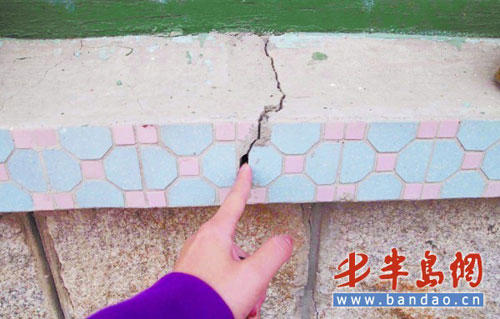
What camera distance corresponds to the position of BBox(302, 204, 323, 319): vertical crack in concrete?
3.46 feet

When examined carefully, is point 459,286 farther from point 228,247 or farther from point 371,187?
point 228,247

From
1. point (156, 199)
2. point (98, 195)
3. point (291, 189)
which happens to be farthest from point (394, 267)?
point (98, 195)

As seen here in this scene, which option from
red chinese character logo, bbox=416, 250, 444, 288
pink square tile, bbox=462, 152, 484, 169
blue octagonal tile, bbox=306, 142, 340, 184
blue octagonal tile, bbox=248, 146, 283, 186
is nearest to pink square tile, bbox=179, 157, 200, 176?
blue octagonal tile, bbox=248, 146, 283, 186

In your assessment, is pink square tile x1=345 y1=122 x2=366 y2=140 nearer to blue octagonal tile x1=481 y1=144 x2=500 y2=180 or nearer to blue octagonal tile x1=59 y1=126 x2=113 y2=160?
blue octagonal tile x1=481 y1=144 x2=500 y2=180

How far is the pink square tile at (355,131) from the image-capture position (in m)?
0.83

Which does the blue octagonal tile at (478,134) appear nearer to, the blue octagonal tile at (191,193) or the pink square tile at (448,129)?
the pink square tile at (448,129)

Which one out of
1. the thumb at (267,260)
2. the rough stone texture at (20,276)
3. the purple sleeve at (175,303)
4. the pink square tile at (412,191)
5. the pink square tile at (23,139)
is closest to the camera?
the purple sleeve at (175,303)

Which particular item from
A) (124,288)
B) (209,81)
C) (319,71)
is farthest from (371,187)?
(124,288)

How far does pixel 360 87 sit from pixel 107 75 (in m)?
0.54

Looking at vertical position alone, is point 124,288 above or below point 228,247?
below

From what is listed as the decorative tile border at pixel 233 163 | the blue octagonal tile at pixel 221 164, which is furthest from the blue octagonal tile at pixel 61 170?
the blue octagonal tile at pixel 221 164

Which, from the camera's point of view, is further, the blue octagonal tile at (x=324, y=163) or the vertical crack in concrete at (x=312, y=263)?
the vertical crack in concrete at (x=312, y=263)

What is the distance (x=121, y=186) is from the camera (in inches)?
34.2

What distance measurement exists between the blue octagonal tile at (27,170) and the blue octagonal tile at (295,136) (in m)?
0.44
